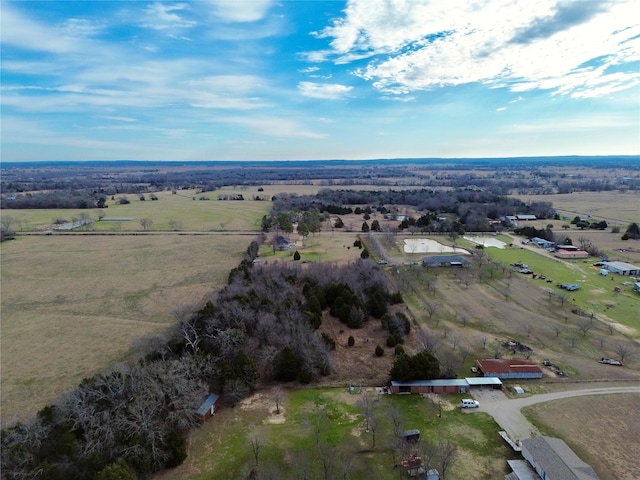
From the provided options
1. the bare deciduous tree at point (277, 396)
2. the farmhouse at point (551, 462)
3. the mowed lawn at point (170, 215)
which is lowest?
the bare deciduous tree at point (277, 396)

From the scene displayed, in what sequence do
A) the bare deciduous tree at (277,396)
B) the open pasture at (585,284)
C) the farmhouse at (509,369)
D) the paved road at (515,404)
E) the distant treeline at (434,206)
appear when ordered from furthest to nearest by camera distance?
the distant treeline at (434,206) → the open pasture at (585,284) → the farmhouse at (509,369) → the bare deciduous tree at (277,396) → the paved road at (515,404)

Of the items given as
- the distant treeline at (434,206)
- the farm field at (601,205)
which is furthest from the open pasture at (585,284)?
the farm field at (601,205)

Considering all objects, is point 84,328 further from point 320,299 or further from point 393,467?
point 393,467

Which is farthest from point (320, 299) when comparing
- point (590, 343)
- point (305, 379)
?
point (590, 343)

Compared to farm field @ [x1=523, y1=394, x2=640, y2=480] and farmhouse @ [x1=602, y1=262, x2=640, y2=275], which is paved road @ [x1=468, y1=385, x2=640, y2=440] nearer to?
farm field @ [x1=523, y1=394, x2=640, y2=480]

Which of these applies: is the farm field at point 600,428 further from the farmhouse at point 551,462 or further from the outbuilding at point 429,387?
the outbuilding at point 429,387

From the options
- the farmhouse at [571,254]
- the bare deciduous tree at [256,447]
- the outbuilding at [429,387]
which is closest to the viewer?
the bare deciduous tree at [256,447]
